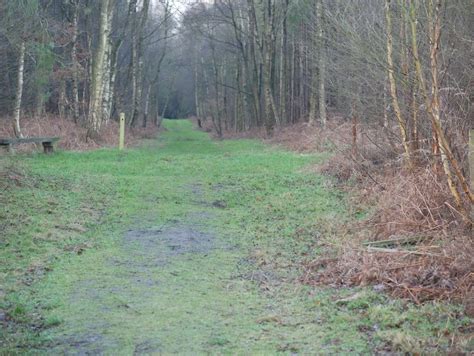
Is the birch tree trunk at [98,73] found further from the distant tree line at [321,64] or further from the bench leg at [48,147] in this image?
the bench leg at [48,147]

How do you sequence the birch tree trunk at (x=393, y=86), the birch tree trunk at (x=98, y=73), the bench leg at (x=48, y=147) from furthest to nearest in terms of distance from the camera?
the birch tree trunk at (x=98, y=73), the bench leg at (x=48, y=147), the birch tree trunk at (x=393, y=86)

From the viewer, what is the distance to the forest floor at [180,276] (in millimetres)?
5281

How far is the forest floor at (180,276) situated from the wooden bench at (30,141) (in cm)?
368

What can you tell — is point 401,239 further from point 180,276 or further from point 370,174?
point 370,174

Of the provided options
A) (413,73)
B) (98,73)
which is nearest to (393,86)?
(413,73)

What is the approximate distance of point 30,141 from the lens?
18219 millimetres

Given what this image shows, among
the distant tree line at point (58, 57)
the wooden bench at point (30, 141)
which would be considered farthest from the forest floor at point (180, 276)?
the distant tree line at point (58, 57)

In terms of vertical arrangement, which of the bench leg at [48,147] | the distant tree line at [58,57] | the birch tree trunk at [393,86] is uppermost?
the distant tree line at [58,57]

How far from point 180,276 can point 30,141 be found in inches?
480

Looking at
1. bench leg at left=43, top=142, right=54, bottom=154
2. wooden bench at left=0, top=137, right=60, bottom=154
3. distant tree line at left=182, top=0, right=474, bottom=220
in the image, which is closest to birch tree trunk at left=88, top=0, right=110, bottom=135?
wooden bench at left=0, top=137, right=60, bottom=154

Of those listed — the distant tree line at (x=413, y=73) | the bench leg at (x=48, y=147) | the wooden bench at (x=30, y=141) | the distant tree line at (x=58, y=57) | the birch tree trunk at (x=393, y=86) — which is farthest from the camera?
the distant tree line at (x=58, y=57)

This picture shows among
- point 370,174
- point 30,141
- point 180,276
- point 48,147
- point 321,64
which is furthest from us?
point 321,64

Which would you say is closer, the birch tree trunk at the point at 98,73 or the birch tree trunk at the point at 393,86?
the birch tree trunk at the point at 393,86

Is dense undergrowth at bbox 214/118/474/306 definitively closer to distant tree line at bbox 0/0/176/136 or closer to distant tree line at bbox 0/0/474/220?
distant tree line at bbox 0/0/474/220
